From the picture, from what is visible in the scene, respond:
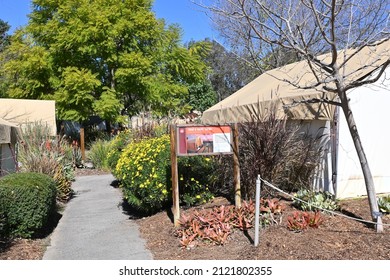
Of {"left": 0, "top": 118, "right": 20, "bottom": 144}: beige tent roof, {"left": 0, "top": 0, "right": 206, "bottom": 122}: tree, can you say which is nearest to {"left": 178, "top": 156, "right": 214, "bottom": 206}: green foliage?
{"left": 0, "top": 118, "right": 20, "bottom": 144}: beige tent roof

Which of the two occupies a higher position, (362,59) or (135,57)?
(135,57)

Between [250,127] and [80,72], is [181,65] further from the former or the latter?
[250,127]

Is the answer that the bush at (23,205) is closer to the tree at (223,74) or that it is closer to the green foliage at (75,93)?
the green foliage at (75,93)

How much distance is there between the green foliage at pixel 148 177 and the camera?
25.5ft

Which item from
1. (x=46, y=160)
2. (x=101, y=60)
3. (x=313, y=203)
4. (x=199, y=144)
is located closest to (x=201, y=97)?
(x=101, y=60)

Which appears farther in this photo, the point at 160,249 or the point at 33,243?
the point at 33,243

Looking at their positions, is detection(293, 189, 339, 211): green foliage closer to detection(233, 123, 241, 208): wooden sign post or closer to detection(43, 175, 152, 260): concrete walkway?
detection(233, 123, 241, 208): wooden sign post

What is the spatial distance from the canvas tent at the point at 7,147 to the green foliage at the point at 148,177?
270 centimetres

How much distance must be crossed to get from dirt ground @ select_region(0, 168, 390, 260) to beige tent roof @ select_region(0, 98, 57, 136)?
1322 cm

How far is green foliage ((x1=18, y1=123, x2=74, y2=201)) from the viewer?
33.4 ft

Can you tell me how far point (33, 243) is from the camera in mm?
6770

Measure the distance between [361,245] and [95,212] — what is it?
5969 millimetres

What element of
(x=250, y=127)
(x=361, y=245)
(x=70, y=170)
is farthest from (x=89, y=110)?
(x=361, y=245)

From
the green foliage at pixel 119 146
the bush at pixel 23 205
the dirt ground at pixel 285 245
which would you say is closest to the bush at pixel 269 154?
the dirt ground at pixel 285 245
